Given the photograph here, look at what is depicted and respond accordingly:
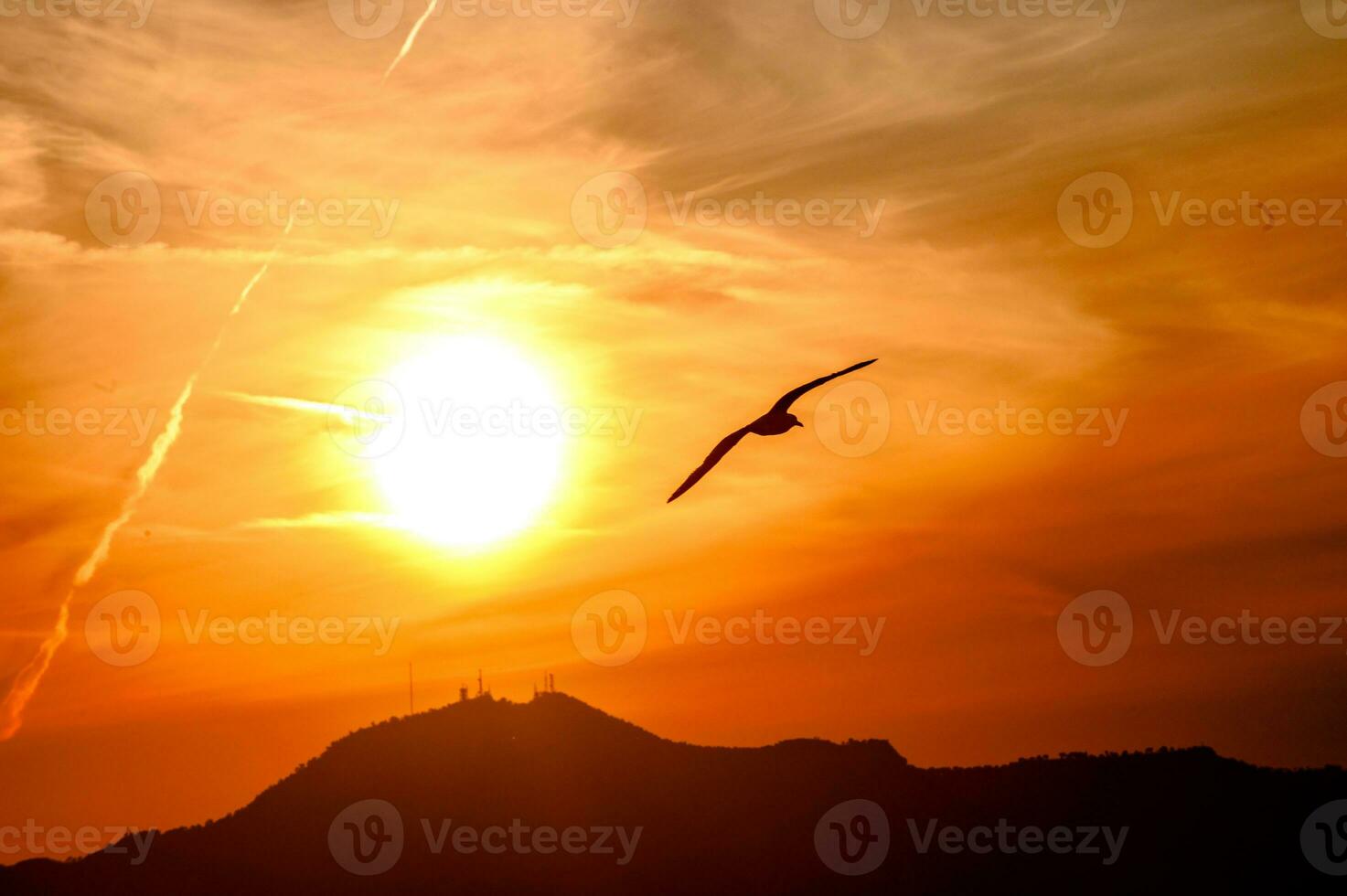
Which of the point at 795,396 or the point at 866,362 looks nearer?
the point at 866,362

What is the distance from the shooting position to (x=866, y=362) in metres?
49.7

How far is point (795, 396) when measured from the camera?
52.9 meters

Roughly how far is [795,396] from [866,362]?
4.08m

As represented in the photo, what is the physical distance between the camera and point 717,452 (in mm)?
52531

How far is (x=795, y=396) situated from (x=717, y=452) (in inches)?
140

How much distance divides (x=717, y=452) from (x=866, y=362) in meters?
6.58
